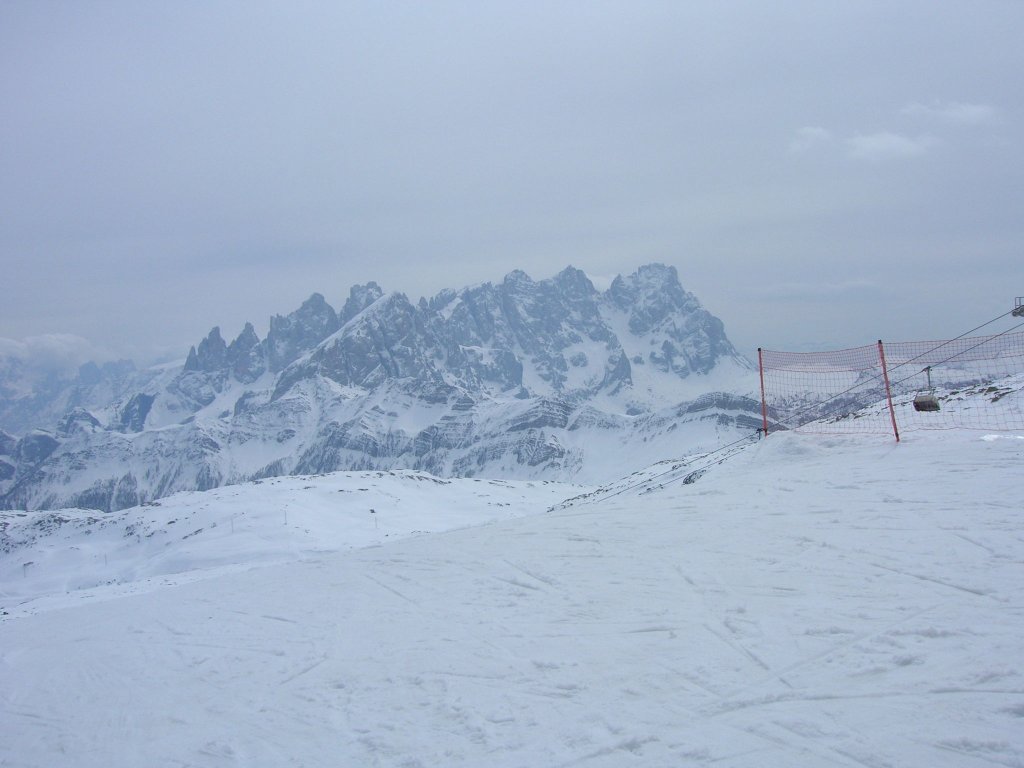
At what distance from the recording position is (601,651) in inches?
320

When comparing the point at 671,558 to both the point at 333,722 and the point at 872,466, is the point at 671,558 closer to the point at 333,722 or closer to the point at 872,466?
the point at 333,722

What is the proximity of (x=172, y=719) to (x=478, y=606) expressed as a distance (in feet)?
13.6

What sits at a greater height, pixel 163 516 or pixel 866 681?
pixel 866 681

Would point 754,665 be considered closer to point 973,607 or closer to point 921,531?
point 973,607

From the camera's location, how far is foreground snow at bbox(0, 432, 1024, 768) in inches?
245

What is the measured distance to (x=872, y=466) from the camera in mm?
16391

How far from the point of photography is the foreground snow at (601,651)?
6.23 m

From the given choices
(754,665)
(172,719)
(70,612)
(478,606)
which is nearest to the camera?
(754,665)

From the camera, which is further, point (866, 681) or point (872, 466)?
point (872, 466)

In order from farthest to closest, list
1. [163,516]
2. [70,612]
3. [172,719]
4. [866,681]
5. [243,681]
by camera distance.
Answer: [163,516] < [70,612] < [243,681] < [172,719] < [866,681]

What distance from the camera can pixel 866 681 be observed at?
21.9ft

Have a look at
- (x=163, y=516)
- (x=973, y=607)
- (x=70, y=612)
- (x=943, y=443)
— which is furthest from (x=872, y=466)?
(x=163, y=516)

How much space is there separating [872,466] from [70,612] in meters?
18.2

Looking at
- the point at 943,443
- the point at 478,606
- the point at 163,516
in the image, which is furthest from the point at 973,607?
the point at 163,516
